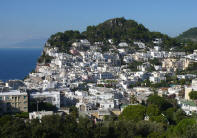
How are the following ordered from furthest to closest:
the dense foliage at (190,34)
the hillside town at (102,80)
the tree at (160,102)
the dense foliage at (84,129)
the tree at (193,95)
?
1. the dense foliage at (190,34)
2. the tree at (193,95)
3. the hillside town at (102,80)
4. the tree at (160,102)
5. the dense foliage at (84,129)

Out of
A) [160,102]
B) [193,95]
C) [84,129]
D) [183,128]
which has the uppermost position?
[193,95]

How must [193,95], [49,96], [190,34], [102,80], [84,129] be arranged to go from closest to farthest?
1. [84,129]
2. [49,96]
3. [193,95]
4. [102,80]
5. [190,34]

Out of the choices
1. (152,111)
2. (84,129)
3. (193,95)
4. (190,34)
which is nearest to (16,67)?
(190,34)

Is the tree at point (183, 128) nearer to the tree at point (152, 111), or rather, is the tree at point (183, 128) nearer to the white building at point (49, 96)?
the tree at point (152, 111)

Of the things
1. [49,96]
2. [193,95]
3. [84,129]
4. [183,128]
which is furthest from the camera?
[193,95]

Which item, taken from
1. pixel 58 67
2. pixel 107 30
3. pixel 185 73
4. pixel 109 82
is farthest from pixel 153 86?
pixel 107 30

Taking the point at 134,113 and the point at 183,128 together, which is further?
the point at 134,113

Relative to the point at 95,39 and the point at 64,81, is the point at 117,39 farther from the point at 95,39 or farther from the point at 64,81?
the point at 64,81

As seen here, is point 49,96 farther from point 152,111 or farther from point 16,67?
point 16,67

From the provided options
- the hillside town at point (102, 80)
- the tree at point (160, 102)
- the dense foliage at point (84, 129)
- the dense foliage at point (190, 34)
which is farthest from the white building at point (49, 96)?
the dense foliage at point (190, 34)
